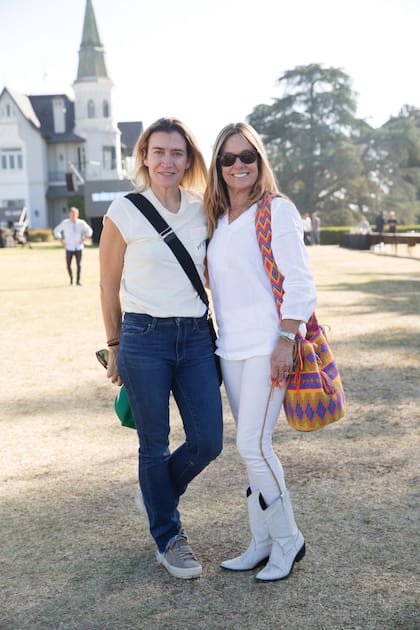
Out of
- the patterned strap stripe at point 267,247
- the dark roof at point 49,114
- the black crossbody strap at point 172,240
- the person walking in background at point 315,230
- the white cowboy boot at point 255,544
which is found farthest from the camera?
the dark roof at point 49,114

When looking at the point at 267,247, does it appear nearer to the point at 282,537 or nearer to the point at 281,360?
the point at 281,360

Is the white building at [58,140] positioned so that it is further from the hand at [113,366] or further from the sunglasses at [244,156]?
the sunglasses at [244,156]

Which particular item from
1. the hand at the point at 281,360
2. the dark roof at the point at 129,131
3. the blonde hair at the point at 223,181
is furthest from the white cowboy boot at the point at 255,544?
the dark roof at the point at 129,131

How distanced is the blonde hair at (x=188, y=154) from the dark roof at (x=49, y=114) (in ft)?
220

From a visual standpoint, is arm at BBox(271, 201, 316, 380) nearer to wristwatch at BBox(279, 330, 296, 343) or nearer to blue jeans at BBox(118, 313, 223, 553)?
wristwatch at BBox(279, 330, 296, 343)

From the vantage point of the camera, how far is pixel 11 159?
6600cm

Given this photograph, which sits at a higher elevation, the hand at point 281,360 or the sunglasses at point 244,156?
the sunglasses at point 244,156

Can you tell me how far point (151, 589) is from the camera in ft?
10.4

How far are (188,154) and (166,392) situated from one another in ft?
3.49

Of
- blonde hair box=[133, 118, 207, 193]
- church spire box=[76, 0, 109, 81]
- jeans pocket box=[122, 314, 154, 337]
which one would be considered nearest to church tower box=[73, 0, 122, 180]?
church spire box=[76, 0, 109, 81]

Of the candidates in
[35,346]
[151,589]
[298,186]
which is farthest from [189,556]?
[298,186]

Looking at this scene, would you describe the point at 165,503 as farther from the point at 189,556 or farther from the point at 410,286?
the point at 410,286

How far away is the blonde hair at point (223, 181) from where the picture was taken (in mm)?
3217

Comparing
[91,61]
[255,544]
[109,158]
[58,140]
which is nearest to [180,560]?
[255,544]
